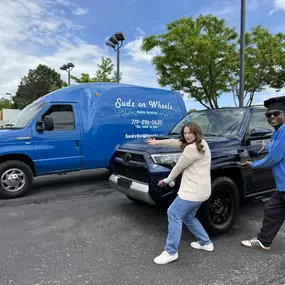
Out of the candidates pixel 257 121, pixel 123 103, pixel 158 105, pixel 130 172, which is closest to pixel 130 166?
pixel 130 172

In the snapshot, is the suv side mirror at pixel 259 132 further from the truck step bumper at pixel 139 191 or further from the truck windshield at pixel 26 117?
the truck windshield at pixel 26 117

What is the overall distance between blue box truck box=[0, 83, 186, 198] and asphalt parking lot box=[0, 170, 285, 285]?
0.85 m

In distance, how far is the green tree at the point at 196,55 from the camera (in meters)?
11.6

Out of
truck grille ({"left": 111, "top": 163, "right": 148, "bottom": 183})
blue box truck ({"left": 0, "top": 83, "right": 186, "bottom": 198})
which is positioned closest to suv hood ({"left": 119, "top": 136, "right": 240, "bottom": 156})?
truck grille ({"left": 111, "top": 163, "right": 148, "bottom": 183})

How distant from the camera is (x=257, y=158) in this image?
443cm

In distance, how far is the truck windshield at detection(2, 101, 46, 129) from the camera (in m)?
6.12

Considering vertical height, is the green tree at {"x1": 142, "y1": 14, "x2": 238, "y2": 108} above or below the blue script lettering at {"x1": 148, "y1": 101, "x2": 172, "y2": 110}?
above

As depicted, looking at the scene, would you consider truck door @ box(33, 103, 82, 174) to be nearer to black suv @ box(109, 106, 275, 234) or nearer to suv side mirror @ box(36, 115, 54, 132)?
suv side mirror @ box(36, 115, 54, 132)

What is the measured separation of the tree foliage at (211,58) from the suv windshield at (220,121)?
6.86 meters

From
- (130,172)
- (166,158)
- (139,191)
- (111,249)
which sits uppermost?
(166,158)

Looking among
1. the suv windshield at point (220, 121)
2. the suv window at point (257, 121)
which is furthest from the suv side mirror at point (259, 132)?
the suv windshield at point (220, 121)

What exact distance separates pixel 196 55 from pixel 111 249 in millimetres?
9826

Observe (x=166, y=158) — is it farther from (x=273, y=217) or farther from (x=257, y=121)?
(x=257, y=121)

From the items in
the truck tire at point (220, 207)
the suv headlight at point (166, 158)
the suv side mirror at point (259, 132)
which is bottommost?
the truck tire at point (220, 207)
